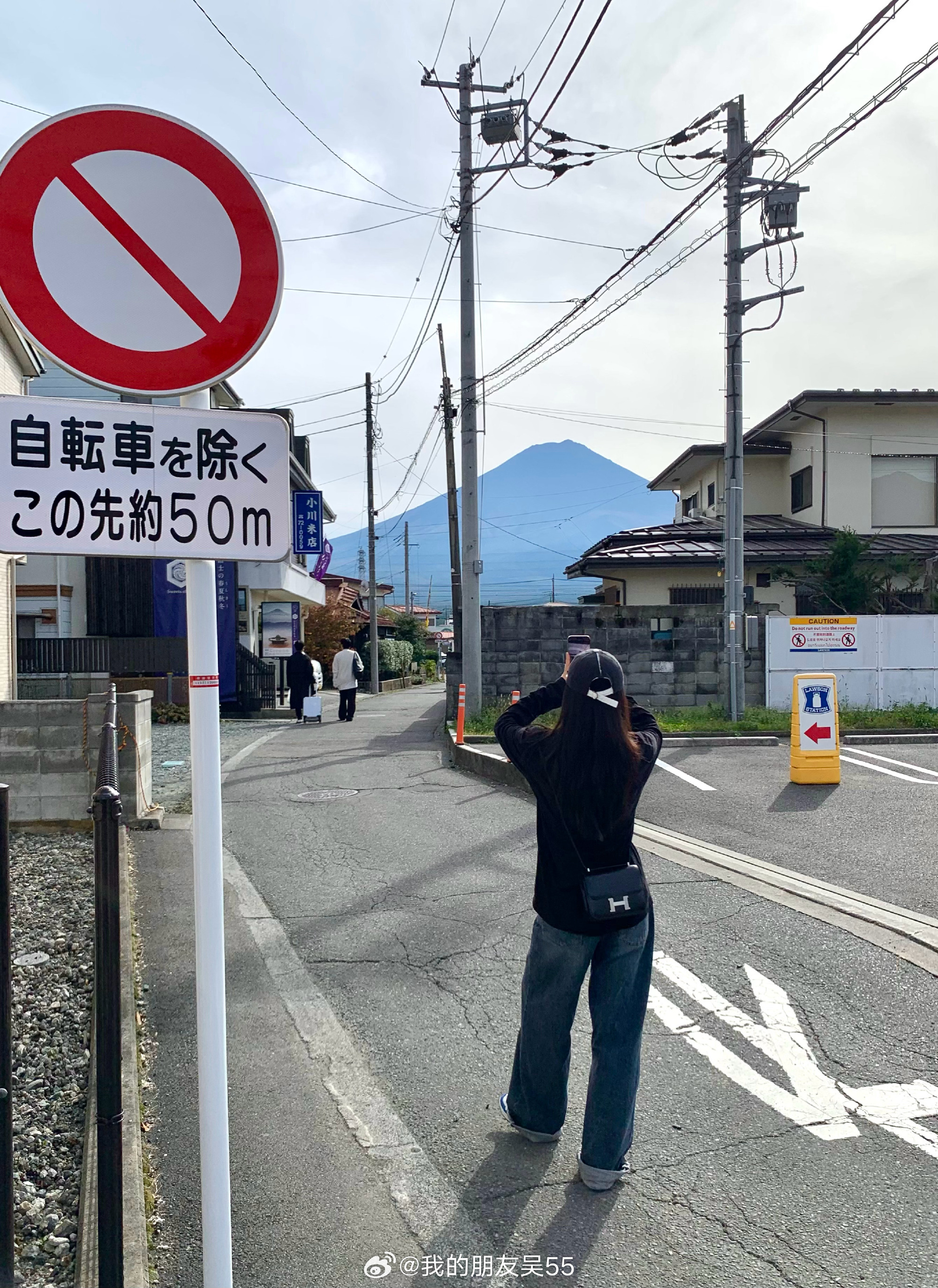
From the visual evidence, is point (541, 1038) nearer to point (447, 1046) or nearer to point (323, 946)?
point (447, 1046)

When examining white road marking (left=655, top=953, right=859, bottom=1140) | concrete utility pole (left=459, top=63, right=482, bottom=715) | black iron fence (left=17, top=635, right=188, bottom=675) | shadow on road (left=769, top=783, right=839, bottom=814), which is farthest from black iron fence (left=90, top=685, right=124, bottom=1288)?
black iron fence (left=17, top=635, right=188, bottom=675)

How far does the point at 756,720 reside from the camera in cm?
1552

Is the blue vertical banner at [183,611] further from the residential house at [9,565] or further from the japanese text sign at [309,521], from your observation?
the residential house at [9,565]

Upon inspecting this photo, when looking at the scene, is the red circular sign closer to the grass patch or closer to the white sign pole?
the white sign pole

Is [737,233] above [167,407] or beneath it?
above

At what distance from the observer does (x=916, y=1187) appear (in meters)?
3.16

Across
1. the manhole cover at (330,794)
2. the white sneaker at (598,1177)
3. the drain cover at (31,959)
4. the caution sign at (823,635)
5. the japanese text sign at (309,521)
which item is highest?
the japanese text sign at (309,521)

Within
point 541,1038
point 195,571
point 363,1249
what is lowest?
point 363,1249

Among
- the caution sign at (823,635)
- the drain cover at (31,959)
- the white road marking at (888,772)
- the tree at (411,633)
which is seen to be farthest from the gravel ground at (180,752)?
the tree at (411,633)

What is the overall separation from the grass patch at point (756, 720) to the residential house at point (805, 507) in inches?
193

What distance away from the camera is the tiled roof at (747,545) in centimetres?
2109

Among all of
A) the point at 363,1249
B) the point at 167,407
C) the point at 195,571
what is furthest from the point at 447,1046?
the point at 167,407

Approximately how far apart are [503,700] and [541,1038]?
13.6m

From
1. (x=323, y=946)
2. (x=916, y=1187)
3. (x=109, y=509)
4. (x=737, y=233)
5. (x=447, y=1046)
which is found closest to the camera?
(x=109, y=509)
